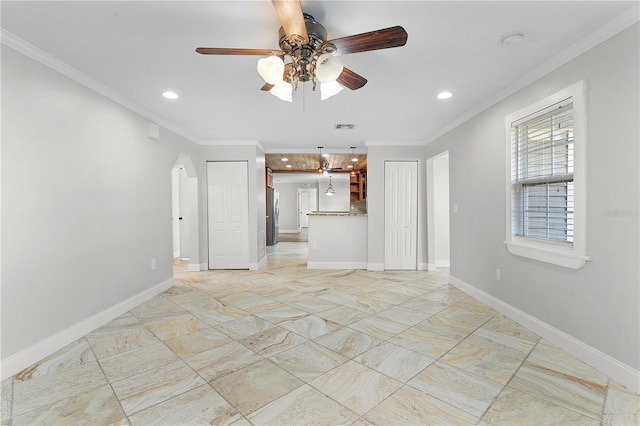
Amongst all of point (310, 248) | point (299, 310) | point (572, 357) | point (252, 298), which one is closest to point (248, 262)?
point (310, 248)

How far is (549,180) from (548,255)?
2.16 feet

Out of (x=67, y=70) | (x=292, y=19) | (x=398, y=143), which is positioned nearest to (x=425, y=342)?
(x=292, y=19)

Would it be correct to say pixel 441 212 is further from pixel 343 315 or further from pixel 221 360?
pixel 221 360

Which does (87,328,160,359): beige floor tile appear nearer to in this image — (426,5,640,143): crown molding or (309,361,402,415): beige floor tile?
(309,361,402,415): beige floor tile

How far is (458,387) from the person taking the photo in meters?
1.82

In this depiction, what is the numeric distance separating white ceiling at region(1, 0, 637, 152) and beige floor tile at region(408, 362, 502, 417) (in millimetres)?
A: 2151

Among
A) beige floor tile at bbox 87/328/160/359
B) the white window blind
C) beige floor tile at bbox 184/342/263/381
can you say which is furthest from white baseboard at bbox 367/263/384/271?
beige floor tile at bbox 87/328/160/359

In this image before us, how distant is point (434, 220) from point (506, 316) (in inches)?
103

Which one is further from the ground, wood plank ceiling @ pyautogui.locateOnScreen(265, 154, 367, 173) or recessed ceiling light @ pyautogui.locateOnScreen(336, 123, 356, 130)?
recessed ceiling light @ pyautogui.locateOnScreen(336, 123, 356, 130)

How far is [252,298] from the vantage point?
3.66 meters

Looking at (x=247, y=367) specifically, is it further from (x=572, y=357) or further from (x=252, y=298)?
(x=572, y=357)

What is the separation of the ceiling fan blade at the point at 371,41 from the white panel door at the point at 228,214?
389cm

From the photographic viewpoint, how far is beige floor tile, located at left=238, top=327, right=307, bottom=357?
7.58ft

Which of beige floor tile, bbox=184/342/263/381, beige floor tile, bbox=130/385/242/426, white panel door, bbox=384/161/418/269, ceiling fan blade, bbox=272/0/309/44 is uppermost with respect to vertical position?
ceiling fan blade, bbox=272/0/309/44
